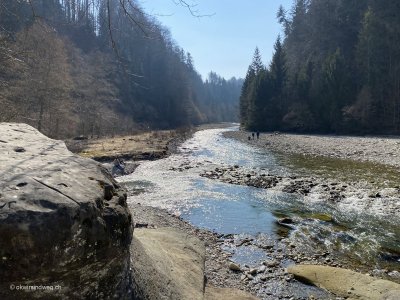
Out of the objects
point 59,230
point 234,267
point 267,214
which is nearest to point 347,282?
point 234,267

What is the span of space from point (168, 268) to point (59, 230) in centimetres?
340

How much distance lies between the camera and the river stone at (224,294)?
6684 millimetres

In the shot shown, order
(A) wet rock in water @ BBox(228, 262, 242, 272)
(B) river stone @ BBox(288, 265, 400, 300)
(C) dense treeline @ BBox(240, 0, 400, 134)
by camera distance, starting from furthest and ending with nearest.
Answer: (C) dense treeline @ BBox(240, 0, 400, 134), (A) wet rock in water @ BBox(228, 262, 242, 272), (B) river stone @ BBox(288, 265, 400, 300)

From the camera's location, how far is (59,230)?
294 centimetres

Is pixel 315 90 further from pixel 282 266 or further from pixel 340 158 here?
pixel 282 266

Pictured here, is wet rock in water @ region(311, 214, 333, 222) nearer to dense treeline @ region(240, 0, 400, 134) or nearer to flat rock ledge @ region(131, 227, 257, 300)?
flat rock ledge @ region(131, 227, 257, 300)

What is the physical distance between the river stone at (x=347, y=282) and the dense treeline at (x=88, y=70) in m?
6.18

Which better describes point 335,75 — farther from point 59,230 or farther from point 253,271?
point 59,230

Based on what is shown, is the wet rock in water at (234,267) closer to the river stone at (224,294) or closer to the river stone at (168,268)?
the river stone at (168,268)

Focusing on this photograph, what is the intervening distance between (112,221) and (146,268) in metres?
1.83

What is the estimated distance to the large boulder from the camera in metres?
2.82

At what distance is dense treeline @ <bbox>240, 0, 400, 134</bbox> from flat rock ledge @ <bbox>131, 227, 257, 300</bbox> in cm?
4915

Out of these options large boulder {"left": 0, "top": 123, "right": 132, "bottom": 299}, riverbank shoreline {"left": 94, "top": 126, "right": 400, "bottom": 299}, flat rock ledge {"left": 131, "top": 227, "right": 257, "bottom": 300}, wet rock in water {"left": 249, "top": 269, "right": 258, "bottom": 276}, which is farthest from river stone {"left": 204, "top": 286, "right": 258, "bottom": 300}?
large boulder {"left": 0, "top": 123, "right": 132, "bottom": 299}

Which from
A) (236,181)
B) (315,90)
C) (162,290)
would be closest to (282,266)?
(162,290)
